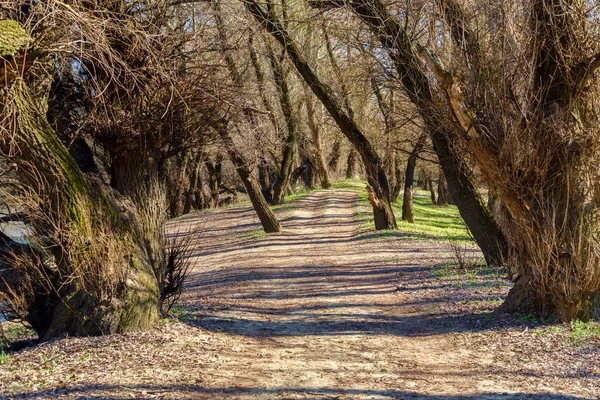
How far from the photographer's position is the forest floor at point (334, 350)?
5.98 metres

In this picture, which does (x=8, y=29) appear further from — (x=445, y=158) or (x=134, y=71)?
(x=445, y=158)

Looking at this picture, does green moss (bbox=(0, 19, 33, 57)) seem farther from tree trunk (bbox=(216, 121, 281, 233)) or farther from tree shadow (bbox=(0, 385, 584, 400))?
tree trunk (bbox=(216, 121, 281, 233))

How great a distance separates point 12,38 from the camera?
6.35 m

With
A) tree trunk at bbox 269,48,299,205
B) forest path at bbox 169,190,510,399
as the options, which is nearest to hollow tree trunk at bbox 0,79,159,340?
forest path at bbox 169,190,510,399

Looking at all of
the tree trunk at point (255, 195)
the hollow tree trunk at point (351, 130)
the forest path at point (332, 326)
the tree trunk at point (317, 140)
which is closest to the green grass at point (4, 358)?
the forest path at point (332, 326)

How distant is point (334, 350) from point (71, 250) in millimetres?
3297

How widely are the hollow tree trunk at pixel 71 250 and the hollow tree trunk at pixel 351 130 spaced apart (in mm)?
9816

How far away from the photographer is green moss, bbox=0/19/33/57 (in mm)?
6246

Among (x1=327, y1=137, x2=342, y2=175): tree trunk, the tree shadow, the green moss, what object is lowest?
the tree shadow

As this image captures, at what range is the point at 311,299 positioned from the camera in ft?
37.2

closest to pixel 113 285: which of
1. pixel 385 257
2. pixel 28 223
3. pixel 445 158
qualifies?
pixel 28 223

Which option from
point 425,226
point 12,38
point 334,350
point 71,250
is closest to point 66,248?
point 71,250

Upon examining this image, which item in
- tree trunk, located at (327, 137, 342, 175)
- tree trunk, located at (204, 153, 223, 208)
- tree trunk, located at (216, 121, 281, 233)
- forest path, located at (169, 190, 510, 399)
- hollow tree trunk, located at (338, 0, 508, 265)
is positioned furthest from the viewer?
tree trunk, located at (327, 137, 342, 175)

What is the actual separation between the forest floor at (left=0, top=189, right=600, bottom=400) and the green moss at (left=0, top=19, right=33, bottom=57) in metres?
3.21
